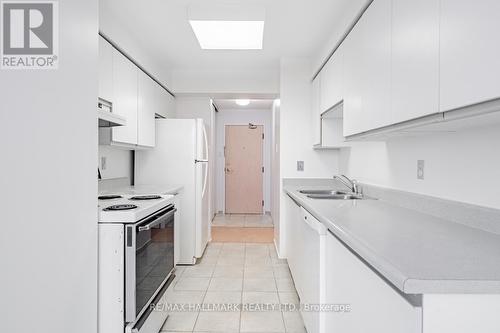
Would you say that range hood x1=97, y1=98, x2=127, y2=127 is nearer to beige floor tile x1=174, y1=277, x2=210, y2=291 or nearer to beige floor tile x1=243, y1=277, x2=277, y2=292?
beige floor tile x1=174, y1=277, x2=210, y2=291

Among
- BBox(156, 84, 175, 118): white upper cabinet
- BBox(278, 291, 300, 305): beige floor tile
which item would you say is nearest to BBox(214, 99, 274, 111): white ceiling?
BBox(156, 84, 175, 118): white upper cabinet

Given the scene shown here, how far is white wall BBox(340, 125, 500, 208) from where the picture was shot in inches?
48.8

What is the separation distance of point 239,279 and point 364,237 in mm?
2176

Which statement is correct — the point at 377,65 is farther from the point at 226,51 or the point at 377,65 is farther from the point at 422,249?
the point at 226,51

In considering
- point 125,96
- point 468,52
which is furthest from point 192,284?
point 468,52

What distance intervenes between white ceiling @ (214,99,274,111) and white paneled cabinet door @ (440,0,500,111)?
190 inches

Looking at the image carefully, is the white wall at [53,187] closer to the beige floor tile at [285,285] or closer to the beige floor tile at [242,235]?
the beige floor tile at [285,285]

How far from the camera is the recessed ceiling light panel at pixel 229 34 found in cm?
244

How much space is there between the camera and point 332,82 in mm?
2586

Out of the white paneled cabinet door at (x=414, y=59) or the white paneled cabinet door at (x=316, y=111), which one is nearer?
the white paneled cabinet door at (x=414, y=59)

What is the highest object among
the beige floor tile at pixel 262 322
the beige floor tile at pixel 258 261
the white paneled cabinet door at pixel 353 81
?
the white paneled cabinet door at pixel 353 81

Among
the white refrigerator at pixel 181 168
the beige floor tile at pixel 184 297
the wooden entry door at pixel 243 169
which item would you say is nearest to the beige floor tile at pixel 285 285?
the beige floor tile at pixel 184 297

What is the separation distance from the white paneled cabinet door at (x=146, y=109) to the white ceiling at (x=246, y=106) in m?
2.59

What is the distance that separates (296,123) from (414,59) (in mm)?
2310
